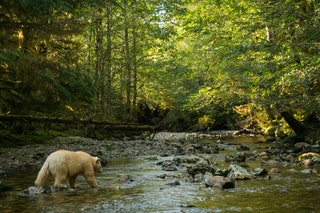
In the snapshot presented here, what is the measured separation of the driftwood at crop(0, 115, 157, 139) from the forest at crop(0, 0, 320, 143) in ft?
0.31

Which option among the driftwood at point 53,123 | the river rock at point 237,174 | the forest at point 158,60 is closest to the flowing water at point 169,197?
the river rock at point 237,174

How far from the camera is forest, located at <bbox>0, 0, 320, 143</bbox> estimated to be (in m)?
11.3

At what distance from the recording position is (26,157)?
11875mm

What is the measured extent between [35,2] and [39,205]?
617 centimetres

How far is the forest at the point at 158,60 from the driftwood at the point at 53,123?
0.10 m

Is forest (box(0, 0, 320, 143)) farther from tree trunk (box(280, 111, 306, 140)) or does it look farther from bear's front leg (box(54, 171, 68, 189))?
bear's front leg (box(54, 171, 68, 189))

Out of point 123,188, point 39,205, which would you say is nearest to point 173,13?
point 123,188

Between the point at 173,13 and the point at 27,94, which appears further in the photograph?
the point at 173,13

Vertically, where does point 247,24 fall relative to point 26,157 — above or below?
above

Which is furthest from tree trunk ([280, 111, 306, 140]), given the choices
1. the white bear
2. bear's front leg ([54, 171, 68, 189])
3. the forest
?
bear's front leg ([54, 171, 68, 189])

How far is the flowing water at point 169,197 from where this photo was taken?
5794 millimetres

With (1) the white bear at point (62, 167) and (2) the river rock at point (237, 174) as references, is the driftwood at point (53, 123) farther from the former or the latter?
(2) the river rock at point (237, 174)

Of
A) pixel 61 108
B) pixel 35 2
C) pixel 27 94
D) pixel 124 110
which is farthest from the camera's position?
pixel 124 110

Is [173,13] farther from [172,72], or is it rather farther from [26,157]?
[26,157]
